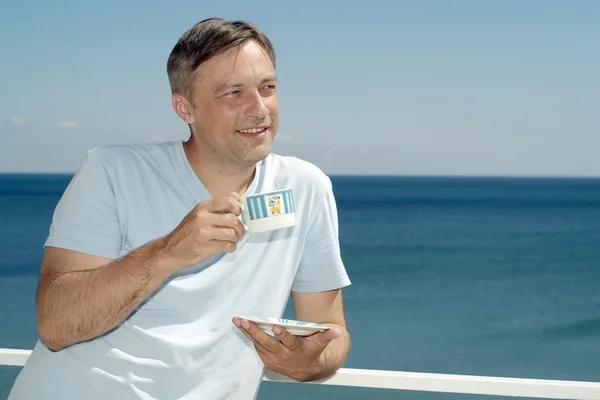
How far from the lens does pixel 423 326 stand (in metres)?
17.7

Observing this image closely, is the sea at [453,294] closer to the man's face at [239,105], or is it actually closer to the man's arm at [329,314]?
the man's arm at [329,314]

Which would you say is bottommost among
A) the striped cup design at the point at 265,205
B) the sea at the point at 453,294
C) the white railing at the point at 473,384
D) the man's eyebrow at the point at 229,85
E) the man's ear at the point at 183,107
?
the sea at the point at 453,294

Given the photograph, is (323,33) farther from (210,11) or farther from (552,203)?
(552,203)

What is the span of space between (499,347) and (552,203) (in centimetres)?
2703

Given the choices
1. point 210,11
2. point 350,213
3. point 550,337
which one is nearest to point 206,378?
point 550,337

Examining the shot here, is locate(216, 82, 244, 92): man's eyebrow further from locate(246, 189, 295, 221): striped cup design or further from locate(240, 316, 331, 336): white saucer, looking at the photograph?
locate(240, 316, 331, 336): white saucer

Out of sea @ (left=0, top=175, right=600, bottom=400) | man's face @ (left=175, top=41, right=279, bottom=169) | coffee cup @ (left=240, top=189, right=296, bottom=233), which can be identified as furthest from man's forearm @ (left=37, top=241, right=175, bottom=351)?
sea @ (left=0, top=175, right=600, bottom=400)

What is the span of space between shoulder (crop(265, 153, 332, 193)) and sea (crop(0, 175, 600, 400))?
10093mm

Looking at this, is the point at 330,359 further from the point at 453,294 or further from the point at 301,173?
the point at 453,294

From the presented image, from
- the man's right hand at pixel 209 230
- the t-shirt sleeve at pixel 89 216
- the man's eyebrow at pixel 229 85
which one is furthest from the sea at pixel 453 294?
the man's right hand at pixel 209 230

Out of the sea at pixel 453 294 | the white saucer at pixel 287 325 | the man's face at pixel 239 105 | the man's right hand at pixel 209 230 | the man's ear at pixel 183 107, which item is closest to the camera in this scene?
the man's right hand at pixel 209 230

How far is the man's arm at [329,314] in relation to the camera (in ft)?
6.83

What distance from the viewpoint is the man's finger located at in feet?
5.98

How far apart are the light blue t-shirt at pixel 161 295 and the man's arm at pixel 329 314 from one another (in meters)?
0.11
